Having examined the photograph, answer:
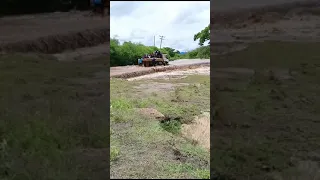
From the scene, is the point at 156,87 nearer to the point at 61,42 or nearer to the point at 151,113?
the point at 151,113

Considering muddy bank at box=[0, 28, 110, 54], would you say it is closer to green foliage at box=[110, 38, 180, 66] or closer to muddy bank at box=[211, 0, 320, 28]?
green foliage at box=[110, 38, 180, 66]

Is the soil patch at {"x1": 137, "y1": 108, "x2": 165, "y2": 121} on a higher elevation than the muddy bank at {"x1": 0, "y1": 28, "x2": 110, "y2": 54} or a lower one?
lower

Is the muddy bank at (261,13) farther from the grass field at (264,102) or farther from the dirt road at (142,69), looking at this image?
the dirt road at (142,69)

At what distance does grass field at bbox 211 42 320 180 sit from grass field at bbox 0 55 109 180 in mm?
650

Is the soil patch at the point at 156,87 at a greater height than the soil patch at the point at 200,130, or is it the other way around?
the soil patch at the point at 156,87

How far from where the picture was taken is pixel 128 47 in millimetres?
2430

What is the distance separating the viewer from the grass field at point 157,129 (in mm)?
2203

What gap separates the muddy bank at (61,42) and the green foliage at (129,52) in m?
0.10

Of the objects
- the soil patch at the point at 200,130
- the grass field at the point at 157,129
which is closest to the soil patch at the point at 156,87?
the grass field at the point at 157,129

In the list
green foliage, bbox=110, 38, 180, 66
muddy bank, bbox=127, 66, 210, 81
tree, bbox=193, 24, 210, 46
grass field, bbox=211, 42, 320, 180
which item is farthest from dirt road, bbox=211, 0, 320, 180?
green foliage, bbox=110, 38, 180, 66

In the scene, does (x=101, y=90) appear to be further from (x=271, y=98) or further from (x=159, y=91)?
(x=271, y=98)

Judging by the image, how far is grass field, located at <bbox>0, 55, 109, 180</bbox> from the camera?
2.12 metres

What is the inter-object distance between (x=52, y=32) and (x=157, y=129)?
2.67 feet

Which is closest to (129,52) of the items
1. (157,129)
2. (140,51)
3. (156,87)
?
(140,51)
